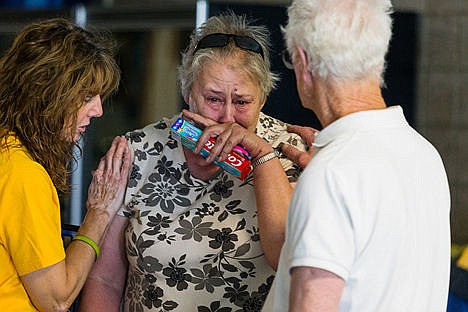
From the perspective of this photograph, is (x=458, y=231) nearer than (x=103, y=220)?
No

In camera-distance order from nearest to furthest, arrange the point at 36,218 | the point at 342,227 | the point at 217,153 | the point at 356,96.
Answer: the point at 342,227
the point at 356,96
the point at 36,218
the point at 217,153

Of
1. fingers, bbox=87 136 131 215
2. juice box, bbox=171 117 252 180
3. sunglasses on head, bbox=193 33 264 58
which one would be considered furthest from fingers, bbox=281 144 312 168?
fingers, bbox=87 136 131 215

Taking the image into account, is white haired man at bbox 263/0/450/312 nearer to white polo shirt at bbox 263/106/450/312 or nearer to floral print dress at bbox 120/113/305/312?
white polo shirt at bbox 263/106/450/312

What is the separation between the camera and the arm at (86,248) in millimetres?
1968

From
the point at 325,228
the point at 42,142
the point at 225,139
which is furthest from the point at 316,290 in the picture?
the point at 42,142

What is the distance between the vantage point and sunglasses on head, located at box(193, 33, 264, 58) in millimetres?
2240

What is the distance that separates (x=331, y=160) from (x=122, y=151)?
32.4 inches

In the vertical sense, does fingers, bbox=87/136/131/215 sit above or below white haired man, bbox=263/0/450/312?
below

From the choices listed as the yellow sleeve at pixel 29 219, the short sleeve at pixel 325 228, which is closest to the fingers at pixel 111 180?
the yellow sleeve at pixel 29 219

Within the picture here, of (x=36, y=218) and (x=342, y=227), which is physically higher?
(x=342, y=227)

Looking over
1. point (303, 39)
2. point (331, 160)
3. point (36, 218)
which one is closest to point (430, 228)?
point (331, 160)

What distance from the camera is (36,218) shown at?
192 centimetres

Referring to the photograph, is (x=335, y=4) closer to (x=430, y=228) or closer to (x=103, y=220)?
(x=430, y=228)

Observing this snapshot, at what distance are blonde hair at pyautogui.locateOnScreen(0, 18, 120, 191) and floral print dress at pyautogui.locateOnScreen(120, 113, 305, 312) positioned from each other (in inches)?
10.5
